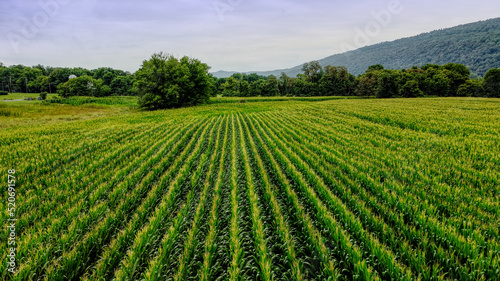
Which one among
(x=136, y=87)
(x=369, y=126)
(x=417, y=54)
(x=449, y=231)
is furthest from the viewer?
(x=417, y=54)

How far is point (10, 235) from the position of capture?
4.08 m

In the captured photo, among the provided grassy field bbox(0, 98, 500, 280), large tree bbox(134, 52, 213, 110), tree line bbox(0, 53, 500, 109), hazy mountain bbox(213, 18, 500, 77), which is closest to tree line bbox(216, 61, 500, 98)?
tree line bbox(0, 53, 500, 109)

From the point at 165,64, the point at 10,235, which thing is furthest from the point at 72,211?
the point at 165,64

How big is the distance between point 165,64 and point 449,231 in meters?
53.5

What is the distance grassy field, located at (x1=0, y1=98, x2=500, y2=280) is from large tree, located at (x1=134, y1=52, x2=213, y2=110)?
36209mm

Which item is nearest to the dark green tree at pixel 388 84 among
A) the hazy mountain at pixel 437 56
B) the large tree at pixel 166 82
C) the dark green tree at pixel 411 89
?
the dark green tree at pixel 411 89

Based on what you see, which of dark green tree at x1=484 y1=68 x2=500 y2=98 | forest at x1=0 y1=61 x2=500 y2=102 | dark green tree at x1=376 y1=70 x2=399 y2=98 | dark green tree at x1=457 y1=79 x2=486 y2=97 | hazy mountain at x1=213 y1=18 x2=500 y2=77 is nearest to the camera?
dark green tree at x1=484 y1=68 x2=500 y2=98

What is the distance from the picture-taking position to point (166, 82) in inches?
1827

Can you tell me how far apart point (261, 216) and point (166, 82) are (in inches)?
1896

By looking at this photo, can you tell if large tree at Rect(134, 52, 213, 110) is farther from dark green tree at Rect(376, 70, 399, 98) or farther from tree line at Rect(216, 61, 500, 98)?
dark green tree at Rect(376, 70, 399, 98)

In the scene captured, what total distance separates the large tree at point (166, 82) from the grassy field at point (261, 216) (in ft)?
119

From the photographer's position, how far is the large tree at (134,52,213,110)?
44.2 meters

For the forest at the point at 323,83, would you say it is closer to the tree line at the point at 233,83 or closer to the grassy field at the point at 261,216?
the tree line at the point at 233,83

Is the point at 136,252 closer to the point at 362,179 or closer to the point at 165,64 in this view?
the point at 362,179
